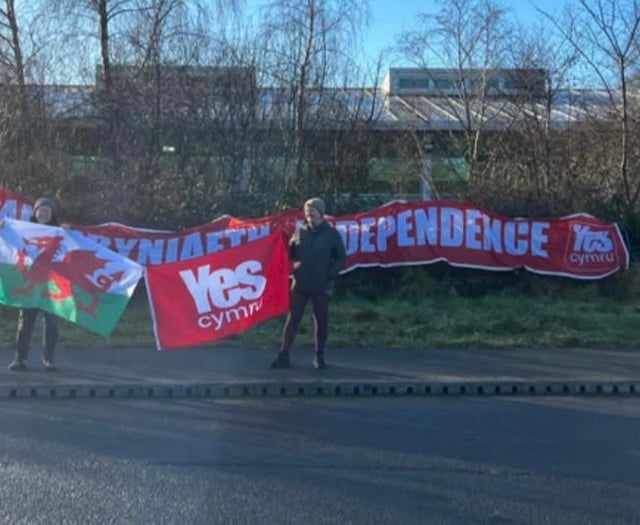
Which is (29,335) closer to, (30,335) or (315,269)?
(30,335)

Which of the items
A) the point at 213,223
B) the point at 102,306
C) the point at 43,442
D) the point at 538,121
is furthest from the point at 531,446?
the point at 538,121

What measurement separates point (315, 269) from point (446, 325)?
3.50 m

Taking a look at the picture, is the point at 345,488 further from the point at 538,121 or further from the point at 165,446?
the point at 538,121

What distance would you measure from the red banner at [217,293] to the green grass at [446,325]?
994mm

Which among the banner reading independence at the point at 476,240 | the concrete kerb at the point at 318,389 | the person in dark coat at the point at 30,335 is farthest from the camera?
the banner reading independence at the point at 476,240

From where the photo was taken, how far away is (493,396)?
A: 9875 millimetres

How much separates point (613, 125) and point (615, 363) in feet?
36.3

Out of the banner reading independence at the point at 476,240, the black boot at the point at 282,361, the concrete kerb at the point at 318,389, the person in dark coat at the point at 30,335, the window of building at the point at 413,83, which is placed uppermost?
the window of building at the point at 413,83

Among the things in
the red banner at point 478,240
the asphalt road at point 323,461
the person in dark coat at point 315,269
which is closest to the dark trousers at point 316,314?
the person in dark coat at point 315,269

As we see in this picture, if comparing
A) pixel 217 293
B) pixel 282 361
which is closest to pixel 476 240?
pixel 217 293

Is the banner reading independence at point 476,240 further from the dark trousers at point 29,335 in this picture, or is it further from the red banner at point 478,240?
the dark trousers at point 29,335

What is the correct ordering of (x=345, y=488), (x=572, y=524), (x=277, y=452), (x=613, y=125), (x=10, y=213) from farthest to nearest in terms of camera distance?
(x=613, y=125)
(x=10, y=213)
(x=277, y=452)
(x=345, y=488)
(x=572, y=524)

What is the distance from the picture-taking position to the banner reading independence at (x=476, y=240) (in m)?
16.3

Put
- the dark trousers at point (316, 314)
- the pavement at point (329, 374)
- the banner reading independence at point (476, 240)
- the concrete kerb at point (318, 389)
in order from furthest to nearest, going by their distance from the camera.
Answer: the banner reading independence at point (476, 240)
the dark trousers at point (316, 314)
the pavement at point (329, 374)
the concrete kerb at point (318, 389)
